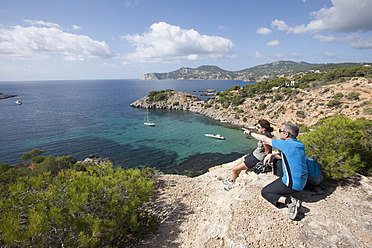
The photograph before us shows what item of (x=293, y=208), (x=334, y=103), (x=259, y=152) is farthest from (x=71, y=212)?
(x=334, y=103)

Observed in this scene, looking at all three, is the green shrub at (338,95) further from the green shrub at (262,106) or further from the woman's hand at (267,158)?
the woman's hand at (267,158)

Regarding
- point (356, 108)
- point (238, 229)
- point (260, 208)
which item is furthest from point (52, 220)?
point (356, 108)

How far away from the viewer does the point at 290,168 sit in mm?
4312

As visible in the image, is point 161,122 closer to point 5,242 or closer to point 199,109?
point 199,109

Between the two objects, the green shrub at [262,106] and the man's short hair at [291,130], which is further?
the green shrub at [262,106]

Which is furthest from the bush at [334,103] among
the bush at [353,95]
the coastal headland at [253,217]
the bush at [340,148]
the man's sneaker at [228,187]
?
the man's sneaker at [228,187]

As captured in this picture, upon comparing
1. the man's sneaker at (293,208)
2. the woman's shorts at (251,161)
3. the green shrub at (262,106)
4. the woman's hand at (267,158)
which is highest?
the woman's hand at (267,158)

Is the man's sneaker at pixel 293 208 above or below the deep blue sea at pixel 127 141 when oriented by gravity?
above

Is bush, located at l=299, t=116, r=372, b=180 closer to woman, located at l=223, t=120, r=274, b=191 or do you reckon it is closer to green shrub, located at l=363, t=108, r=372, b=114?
woman, located at l=223, t=120, r=274, b=191

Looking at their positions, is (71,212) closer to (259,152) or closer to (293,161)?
(293,161)

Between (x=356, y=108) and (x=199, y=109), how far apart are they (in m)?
→ 37.5

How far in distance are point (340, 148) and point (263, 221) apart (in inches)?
151

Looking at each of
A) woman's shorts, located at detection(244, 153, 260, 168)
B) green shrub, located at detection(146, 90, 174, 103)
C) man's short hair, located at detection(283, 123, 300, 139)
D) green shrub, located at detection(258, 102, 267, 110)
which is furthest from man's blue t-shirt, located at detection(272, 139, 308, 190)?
green shrub, located at detection(146, 90, 174, 103)

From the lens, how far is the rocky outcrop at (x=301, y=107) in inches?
1054
